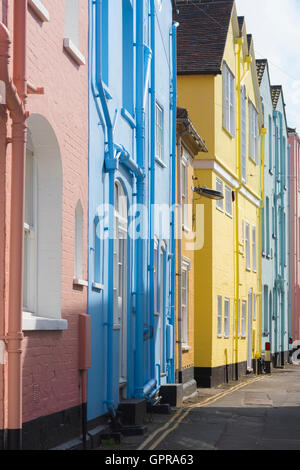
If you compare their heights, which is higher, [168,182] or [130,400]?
[168,182]

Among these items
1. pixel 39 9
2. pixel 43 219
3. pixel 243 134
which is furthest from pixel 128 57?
pixel 243 134

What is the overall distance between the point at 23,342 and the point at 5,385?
2.41 ft

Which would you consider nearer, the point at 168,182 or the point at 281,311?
the point at 168,182

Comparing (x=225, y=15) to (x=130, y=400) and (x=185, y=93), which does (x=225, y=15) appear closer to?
(x=185, y=93)

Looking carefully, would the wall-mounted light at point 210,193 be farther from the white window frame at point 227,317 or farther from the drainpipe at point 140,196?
the drainpipe at point 140,196

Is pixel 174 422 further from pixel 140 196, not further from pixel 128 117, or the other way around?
pixel 128 117

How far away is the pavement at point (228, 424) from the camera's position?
12.1m

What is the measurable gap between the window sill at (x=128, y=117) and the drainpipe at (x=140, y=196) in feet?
0.81

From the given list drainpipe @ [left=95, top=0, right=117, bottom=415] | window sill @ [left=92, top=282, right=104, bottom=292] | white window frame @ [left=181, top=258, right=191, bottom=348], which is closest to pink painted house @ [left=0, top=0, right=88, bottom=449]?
window sill @ [left=92, top=282, right=104, bottom=292]

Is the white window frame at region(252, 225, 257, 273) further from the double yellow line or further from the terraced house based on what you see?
the double yellow line

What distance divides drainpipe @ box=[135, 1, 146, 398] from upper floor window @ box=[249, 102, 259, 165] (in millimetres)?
18026

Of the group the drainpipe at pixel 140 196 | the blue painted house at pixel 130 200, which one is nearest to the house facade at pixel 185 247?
the blue painted house at pixel 130 200
